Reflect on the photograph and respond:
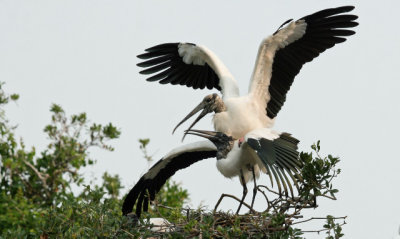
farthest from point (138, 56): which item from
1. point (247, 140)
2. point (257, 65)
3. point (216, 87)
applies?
point (247, 140)

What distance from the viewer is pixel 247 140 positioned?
21.5 ft

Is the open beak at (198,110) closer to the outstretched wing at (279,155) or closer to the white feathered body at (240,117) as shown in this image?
the white feathered body at (240,117)

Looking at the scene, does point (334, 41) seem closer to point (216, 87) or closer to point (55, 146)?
point (216, 87)

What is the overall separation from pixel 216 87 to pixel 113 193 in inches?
78.9

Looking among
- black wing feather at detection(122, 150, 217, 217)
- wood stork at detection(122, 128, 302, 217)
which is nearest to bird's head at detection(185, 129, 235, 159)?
wood stork at detection(122, 128, 302, 217)

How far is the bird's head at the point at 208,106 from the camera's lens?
24.5 ft

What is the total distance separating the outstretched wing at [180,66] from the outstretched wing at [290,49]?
2.64ft

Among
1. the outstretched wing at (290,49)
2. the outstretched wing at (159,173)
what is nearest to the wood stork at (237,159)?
the outstretched wing at (159,173)

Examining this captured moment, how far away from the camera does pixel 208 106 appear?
754 cm

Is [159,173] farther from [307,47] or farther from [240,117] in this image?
[307,47]

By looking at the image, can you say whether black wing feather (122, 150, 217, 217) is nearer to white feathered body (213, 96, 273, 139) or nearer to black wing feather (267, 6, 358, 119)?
white feathered body (213, 96, 273, 139)

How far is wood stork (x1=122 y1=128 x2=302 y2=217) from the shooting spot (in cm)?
611

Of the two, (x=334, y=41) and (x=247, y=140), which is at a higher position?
(x=334, y=41)

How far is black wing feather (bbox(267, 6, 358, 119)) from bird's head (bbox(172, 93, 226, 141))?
45 cm
